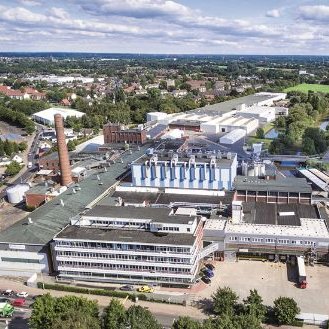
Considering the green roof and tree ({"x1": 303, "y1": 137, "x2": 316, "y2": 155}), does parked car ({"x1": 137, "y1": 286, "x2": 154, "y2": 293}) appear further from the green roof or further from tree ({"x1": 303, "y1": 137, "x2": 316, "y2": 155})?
tree ({"x1": 303, "y1": 137, "x2": 316, "y2": 155})

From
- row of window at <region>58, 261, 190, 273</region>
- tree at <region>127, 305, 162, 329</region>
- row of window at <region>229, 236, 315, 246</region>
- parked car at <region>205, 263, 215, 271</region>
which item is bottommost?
parked car at <region>205, 263, 215, 271</region>

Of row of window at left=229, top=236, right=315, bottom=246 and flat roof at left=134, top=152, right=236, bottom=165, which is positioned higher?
flat roof at left=134, top=152, right=236, bottom=165

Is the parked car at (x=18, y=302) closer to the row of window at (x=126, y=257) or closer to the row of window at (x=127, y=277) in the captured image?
the row of window at (x=127, y=277)

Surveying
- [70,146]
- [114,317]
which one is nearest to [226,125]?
[70,146]

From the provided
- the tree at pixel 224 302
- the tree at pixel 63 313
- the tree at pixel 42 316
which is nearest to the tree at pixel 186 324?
the tree at pixel 224 302

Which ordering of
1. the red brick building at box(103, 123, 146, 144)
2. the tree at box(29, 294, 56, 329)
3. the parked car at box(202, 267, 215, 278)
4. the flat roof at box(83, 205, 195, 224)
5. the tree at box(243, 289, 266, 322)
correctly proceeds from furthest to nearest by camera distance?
1. the red brick building at box(103, 123, 146, 144)
2. the flat roof at box(83, 205, 195, 224)
3. the parked car at box(202, 267, 215, 278)
4. the tree at box(243, 289, 266, 322)
5. the tree at box(29, 294, 56, 329)

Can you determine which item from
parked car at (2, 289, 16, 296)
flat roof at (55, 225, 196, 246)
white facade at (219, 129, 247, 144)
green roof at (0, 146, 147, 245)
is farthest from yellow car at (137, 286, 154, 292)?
white facade at (219, 129, 247, 144)

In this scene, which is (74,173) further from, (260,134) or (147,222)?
(260,134)
